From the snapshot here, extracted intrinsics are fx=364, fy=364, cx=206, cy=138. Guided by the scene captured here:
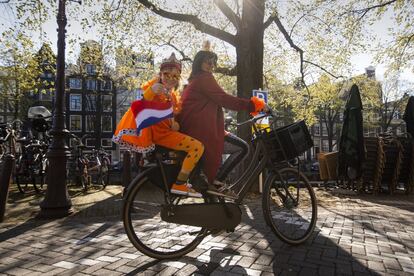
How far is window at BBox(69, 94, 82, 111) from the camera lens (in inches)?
1805

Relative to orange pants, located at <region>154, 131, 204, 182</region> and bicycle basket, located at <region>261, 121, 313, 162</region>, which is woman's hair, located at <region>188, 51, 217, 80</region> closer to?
orange pants, located at <region>154, 131, 204, 182</region>

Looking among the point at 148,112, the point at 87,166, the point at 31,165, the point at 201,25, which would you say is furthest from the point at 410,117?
the point at 31,165

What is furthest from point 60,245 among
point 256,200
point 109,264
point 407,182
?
point 407,182

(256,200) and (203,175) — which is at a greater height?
(203,175)

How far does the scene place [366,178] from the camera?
29.4 ft

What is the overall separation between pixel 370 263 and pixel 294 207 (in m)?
0.93

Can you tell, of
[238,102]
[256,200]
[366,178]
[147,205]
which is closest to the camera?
[147,205]

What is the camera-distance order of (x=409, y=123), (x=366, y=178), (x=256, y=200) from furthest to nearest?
(x=409, y=123)
(x=366, y=178)
(x=256, y=200)

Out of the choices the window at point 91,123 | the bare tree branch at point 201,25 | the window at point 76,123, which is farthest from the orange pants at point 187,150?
the window at point 76,123

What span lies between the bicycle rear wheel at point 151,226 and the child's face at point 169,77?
2.94 feet

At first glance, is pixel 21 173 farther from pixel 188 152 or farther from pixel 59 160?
pixel 188 152

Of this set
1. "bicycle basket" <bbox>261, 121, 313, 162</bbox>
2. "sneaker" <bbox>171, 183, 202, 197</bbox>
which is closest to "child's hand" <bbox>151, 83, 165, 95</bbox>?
"sneaker" <bbox>171, 183, 202, 197</bbox>

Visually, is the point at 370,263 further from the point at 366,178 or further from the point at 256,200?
the point at 366,178

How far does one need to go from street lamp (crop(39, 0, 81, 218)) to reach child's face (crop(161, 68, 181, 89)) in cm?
323
